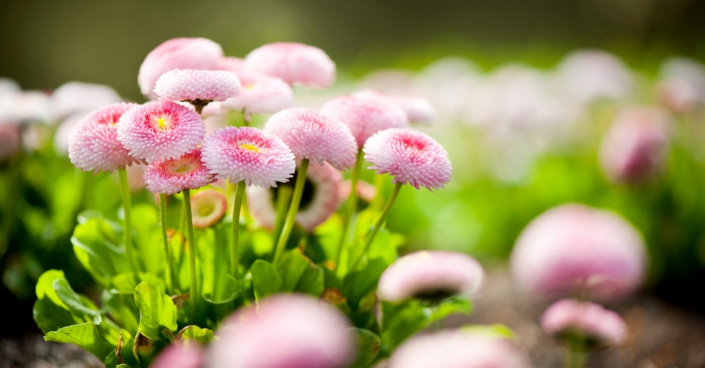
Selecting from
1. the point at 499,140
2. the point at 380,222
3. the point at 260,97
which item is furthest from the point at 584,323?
the point at 499,140

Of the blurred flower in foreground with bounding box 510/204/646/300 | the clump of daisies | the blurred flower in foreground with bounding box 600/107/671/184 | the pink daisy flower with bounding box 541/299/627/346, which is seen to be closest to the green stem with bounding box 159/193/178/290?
the clump of daisies

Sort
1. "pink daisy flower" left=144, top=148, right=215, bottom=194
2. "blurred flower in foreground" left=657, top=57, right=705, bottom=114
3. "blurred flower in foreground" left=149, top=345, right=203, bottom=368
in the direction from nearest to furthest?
"blurred flower in foreground" left=149, top=345, right=203, bottom=368
"pink daisy flower" left=144, top=148, right=215, bottom=194
"blurred flower in foreground" left=657, top=57, right=705, bottom=114

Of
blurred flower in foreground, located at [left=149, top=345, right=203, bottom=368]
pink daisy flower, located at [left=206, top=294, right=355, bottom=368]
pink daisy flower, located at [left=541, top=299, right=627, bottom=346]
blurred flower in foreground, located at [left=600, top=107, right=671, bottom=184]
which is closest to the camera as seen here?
pink daisy flower, located at [left=206, top=294, right=355, bottom=368]

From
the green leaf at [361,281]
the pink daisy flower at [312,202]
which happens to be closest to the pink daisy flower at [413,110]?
the pink daisy flower at [312,202]

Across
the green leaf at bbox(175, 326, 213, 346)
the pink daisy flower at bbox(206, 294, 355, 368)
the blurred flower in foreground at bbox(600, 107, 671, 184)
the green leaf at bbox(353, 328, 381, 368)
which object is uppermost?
the blurred flower in foreground at bbox(600, 107, 671, 184)

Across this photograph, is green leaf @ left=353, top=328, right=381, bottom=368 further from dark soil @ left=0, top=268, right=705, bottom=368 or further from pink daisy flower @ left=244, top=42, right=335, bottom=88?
dark soil @ left=0, top=268, right=705, bottom=368

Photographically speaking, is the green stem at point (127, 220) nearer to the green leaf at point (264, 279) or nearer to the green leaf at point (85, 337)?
the green leaf at point (85, 337)
